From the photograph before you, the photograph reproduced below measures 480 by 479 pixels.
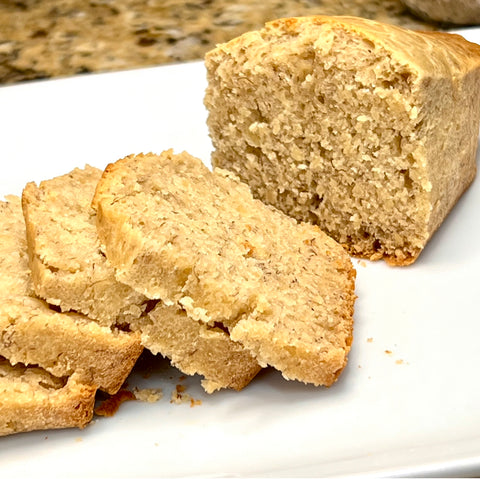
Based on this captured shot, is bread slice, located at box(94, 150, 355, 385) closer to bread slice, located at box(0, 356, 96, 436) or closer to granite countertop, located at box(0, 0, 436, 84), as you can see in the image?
bread slice, located at box(0, 356, 96, 436)

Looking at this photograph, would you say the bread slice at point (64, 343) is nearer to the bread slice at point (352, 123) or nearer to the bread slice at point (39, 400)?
the bread slice at point (39, 400)

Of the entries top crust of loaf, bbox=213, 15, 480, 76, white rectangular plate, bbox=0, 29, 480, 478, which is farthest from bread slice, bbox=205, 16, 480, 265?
white rectangular plate, bbox=0, 29, 480, 478

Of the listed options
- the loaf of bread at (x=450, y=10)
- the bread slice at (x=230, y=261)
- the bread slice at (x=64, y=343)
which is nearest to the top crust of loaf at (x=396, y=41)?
the bread slice at (x=230, y=261)

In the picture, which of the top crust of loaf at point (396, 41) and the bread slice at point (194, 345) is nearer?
the bread slice at point (194, 345)

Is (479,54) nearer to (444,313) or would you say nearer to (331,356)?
(444,313)

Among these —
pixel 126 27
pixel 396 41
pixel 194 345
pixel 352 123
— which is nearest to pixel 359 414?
pixel 194 345

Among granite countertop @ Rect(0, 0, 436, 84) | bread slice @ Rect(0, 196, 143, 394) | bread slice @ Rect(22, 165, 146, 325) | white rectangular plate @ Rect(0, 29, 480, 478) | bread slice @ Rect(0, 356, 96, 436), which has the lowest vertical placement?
granite countertop @ Rect(0, 0, 436, 84)
